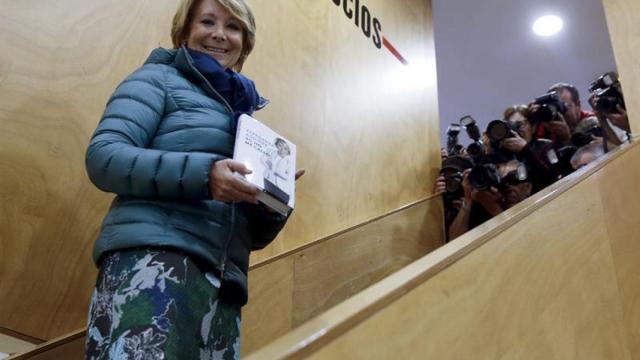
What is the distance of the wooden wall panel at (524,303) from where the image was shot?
2.72 ft

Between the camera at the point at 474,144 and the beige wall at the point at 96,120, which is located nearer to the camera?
the beige wall at the point at 96,120

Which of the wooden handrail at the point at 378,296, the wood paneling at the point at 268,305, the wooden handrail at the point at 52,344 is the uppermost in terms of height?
the wooden handrail at the point at 378,296

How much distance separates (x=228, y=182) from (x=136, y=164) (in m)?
0.14

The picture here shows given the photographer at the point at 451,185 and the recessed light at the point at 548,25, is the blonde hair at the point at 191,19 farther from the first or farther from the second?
the recessed light at the point at 548,25

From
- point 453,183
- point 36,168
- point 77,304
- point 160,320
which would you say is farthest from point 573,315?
point 453,183

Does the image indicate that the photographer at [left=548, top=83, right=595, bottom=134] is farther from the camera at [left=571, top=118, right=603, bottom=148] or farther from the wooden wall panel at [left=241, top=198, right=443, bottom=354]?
the wooden wall panel at [left=241, top=198, right=443, bottom=354]

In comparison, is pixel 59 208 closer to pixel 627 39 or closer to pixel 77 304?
pixel 77 304

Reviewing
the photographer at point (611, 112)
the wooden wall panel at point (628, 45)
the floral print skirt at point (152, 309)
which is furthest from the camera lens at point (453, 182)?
the floral print skirt at point (152, 309)

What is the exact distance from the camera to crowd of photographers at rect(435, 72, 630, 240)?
2.34m

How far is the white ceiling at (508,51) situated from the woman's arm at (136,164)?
3.69 m

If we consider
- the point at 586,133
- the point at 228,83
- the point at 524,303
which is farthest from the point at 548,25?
the point at 228,83

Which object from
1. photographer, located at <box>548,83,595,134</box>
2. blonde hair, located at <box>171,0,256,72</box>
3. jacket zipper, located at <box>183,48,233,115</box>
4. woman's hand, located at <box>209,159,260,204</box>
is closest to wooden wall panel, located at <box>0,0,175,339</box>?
blonde hair, located at <box>171,0,256,72</box>

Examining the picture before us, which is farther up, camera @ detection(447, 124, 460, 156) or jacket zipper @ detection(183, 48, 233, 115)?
jacket zipper @ detection(183, 48, 233, 115)

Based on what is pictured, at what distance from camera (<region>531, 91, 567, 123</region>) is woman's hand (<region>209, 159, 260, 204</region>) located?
2.10 meters
